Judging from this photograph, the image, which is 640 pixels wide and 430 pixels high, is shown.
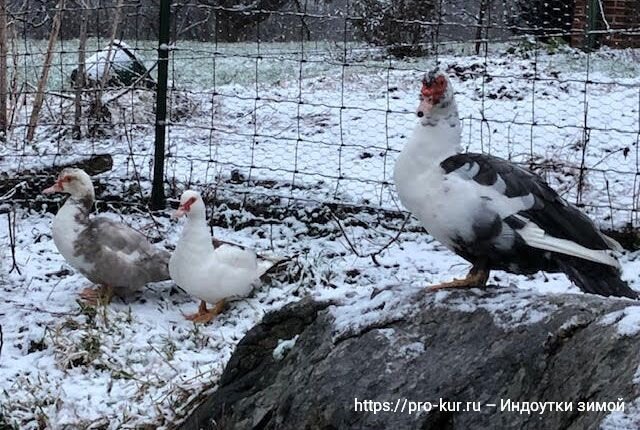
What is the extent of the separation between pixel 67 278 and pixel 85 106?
3004 mm

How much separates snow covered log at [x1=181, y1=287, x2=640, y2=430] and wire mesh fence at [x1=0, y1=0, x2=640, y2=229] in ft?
7.90

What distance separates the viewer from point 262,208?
219 inches

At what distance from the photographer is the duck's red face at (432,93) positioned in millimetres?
2998

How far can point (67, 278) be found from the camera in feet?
15.8

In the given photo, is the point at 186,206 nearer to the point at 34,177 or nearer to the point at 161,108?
the point at 161,108

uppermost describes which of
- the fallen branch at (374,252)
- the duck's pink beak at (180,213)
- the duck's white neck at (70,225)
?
the duck's pink beak at (180,213)

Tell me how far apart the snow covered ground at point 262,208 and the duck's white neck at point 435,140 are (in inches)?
18.0

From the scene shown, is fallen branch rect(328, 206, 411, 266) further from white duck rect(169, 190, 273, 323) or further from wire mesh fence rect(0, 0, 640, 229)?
white duck rect(169, 190, 273, 323)

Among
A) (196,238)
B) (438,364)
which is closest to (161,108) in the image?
(196,238)

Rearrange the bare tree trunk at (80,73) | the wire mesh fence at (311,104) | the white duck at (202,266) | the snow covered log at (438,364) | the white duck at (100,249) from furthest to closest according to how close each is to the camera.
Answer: the bare tree trunk at (80,73) → the wire mesh fence at (311,104) → the white duck at (100,249) → the white duck at (202,266) → the snow covered log at (438,364)

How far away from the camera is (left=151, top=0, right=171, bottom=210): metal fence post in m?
5.49

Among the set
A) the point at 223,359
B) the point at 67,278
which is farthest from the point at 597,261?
the point at 67,278

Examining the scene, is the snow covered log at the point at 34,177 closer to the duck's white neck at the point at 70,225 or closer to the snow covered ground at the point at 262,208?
the snow covered ground at the point at 262,208

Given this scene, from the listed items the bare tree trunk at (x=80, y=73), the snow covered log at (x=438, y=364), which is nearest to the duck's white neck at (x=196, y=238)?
the snow covered log at (x=438, y=364)
